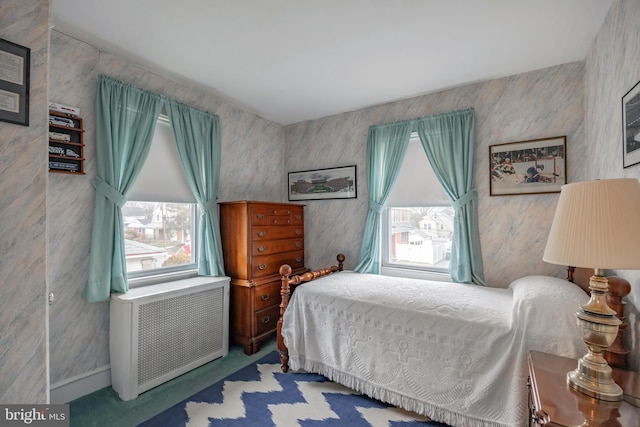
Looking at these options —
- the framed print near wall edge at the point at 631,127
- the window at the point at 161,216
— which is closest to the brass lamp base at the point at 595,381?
the framed print near wall edge at the point at 631,127

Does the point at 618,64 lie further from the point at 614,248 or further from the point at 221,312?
the point at 221,312

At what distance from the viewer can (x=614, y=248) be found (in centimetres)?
100

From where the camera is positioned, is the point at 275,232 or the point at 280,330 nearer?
the point at 280,330

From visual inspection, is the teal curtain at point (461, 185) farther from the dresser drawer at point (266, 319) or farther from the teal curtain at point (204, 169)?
the teal curtain at point (204, 169)

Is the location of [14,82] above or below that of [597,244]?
above

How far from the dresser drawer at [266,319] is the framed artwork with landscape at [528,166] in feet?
9.05

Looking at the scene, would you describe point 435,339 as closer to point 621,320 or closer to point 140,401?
point 621,320

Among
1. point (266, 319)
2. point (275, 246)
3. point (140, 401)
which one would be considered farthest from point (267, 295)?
point (140, 401)

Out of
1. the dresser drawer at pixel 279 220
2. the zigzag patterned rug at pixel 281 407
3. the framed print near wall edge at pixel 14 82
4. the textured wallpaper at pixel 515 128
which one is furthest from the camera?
the dresser drawer at pixel 279 220

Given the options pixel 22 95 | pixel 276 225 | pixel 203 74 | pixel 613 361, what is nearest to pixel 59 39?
pixel 203 74

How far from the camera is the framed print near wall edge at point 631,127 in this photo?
56.4 inches

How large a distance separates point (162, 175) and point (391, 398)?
9.59 ft

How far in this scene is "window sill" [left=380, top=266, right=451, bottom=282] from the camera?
120 inches

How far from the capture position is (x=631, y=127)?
4.92 feet
